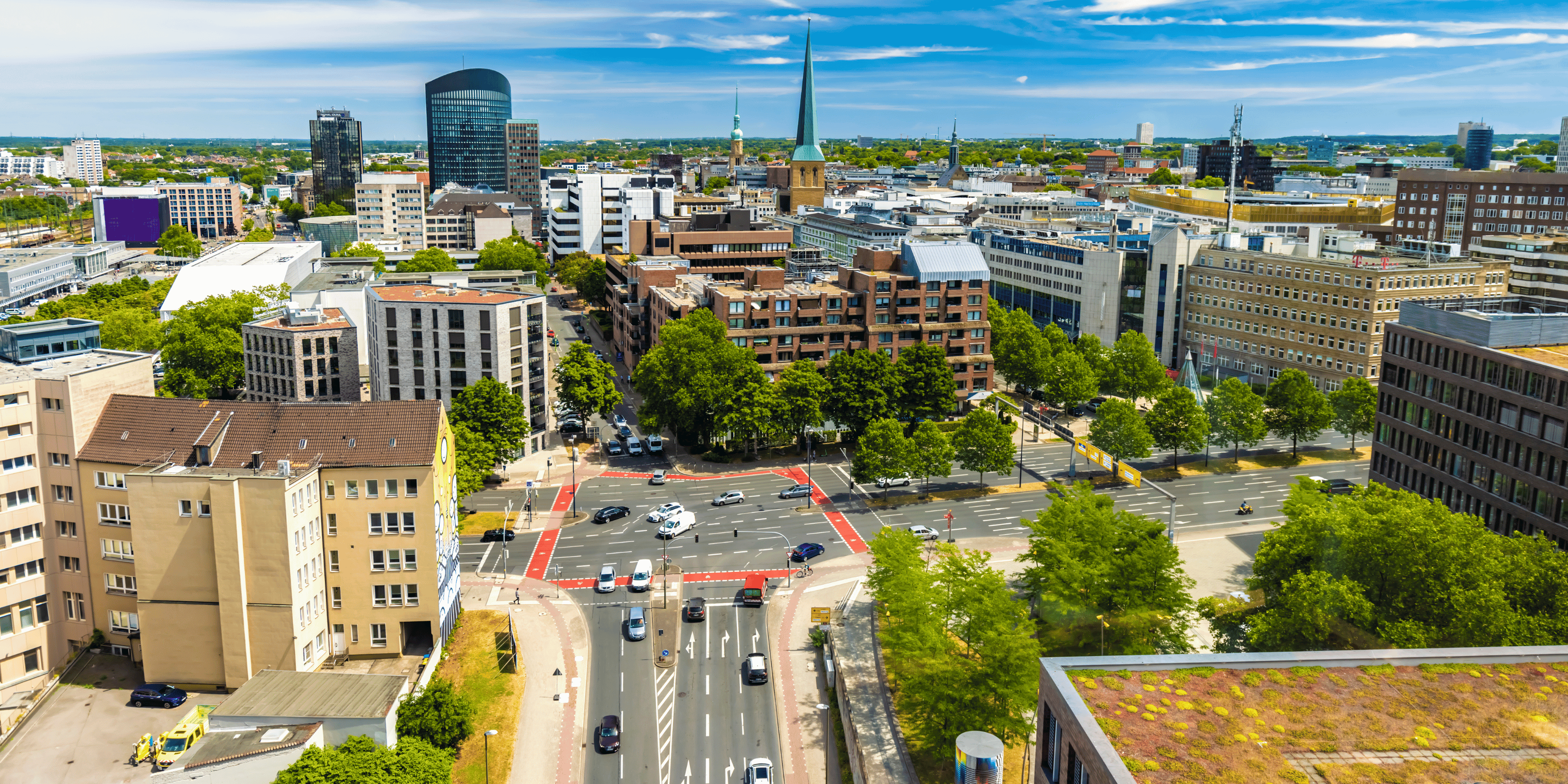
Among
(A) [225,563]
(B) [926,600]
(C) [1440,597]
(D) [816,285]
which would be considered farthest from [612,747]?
(D) [816,285]

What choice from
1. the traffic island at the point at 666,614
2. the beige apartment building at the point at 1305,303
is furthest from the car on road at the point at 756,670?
the beige apartment building at the point at 1305,303

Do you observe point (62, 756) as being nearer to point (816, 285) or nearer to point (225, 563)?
point (225, 563)

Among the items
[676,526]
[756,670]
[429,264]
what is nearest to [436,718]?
[756,670]

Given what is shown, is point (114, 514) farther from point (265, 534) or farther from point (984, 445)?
point (984, 445)

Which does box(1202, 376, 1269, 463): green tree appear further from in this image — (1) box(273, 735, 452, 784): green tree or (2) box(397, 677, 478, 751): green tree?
(1) box(273, 735, 452, 784): green tree

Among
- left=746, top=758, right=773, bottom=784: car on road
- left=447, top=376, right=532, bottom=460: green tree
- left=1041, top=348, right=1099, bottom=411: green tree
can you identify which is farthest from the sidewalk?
left=1041, top=348, right=1099, bottom=411: green tree

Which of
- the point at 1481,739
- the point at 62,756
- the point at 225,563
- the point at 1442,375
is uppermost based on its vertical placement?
the point at 1442,375

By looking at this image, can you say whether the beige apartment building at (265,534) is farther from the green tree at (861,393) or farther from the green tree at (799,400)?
the green tree at (861,393)

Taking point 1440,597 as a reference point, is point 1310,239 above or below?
above
